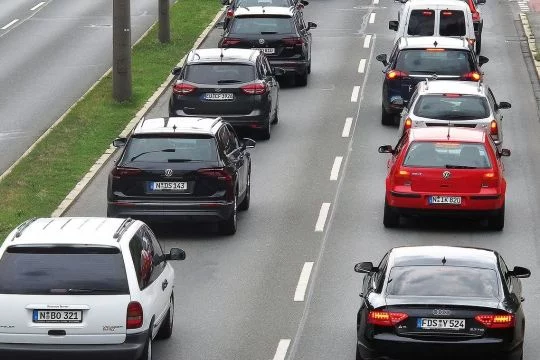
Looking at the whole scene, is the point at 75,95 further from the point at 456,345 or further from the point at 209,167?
the point at 456,345

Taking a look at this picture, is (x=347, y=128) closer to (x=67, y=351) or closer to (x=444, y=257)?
(x=444, y=257)

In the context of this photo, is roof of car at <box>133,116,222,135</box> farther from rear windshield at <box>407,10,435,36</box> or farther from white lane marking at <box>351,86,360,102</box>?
rear windshield at <box>407,10,435,36</box>

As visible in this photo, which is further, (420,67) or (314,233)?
(420,67)

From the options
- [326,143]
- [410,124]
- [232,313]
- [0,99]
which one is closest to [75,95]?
[0,99]

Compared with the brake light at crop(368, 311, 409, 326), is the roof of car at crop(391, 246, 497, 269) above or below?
above

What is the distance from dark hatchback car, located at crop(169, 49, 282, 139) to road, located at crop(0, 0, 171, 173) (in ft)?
10.5

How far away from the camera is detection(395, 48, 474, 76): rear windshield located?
34594 mm

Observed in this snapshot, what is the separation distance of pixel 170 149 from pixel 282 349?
670 centimetres

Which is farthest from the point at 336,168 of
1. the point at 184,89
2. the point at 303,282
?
the point at 303,282

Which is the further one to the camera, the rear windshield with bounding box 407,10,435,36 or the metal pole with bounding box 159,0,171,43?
the metal pole with bounding box 159,0,171,43

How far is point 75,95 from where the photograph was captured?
38.6 meters

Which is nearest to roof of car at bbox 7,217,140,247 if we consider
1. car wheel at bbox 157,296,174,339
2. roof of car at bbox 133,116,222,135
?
car wheel at bbox 157,296,174,339

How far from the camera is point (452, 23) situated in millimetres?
41375

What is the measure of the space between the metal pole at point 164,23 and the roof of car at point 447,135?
744 inches
